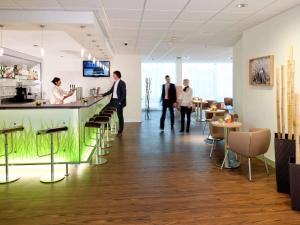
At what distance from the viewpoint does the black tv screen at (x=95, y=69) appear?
1062 cm

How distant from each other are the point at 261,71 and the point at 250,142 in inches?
71.7

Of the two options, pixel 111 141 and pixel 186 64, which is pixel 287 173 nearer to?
pixel 111 141

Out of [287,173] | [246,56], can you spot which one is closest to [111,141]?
[246,56]

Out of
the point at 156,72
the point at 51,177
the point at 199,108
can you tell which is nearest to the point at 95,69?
the point at 199,108

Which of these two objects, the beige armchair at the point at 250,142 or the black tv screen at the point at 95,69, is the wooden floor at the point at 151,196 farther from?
the black tv screen at the point at 95,69

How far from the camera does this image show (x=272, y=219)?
10.1ft

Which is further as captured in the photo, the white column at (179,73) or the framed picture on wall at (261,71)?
the white column at (179,73)

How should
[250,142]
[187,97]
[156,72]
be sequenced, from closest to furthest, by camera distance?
[250,142], [187,97], [156,72]

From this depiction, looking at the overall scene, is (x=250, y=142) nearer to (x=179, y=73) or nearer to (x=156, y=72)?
(x=179, y=73)

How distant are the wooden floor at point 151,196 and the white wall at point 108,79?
18.6 feet

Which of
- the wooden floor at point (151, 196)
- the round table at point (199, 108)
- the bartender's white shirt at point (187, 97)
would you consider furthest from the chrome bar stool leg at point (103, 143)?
the round table at point (199, 108)

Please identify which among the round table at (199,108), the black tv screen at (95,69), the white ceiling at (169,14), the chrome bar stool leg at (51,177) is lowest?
the chrome bar stool leg at (51,177)

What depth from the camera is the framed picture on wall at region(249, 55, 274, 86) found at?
5113 millimetres

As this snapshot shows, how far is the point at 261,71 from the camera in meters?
5.48
